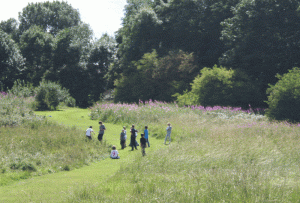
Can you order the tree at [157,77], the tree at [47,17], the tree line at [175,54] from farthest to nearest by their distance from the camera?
1. the tree at [47,17]
2. the tree at [157,77]
3. the tree line at [175,54]

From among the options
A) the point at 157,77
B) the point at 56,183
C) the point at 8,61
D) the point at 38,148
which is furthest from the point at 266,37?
the point at 8,61

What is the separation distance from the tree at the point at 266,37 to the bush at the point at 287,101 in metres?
7.93

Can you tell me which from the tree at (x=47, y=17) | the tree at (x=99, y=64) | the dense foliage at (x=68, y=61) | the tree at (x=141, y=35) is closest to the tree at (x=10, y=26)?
the tree at (x=47, y=17)

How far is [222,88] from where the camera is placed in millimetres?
28281

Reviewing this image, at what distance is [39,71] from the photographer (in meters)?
47.5

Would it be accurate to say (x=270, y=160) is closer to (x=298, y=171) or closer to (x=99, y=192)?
(x=298, y=171)

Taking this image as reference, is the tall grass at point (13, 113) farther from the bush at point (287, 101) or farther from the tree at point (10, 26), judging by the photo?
the tree at point (10, 26)

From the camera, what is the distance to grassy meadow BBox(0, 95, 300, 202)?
23.8 ft

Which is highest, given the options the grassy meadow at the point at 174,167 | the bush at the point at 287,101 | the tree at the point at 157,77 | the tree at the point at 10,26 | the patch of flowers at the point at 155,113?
the tree at the point at 10,26

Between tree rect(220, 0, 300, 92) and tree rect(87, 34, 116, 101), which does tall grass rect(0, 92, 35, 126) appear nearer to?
tree rect(220, 0, 300, 92)

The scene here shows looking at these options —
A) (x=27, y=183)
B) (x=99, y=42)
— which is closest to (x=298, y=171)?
(x=27, y=183)

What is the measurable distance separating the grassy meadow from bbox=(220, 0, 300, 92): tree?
11199 mm

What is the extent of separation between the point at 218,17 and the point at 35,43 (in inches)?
1147

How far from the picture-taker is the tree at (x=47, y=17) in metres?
65.0
